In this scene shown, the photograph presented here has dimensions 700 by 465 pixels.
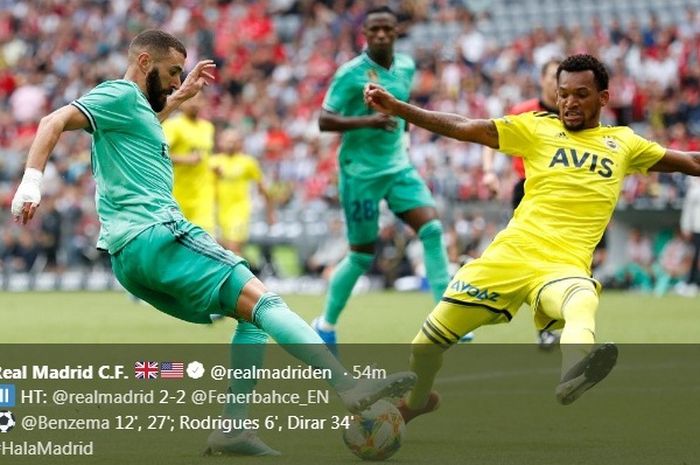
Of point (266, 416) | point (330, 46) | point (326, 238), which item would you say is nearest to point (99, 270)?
point (326, 238)

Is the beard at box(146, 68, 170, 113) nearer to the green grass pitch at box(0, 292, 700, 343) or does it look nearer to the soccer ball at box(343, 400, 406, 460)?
the soccer ball at box(343, 400, 406, 460)

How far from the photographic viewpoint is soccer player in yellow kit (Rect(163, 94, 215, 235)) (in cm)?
1694

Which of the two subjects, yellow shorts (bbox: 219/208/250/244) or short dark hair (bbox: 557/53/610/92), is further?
yellow shorts (bbox: 219/208/250/244)

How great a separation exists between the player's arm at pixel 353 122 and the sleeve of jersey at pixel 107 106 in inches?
175

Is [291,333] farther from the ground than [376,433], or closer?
farther from the ground

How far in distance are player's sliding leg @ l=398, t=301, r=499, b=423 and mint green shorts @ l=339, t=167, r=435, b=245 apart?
4731mm

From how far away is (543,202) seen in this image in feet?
25.1

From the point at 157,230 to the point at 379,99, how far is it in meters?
1.40

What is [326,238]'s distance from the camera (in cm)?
2514

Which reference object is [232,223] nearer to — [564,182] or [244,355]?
[564,182]

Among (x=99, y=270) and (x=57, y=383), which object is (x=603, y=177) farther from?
(x=99, y=270)

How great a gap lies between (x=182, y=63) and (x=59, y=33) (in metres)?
27.6

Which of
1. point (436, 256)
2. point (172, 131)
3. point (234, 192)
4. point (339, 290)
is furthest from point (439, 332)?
point (234, 192)

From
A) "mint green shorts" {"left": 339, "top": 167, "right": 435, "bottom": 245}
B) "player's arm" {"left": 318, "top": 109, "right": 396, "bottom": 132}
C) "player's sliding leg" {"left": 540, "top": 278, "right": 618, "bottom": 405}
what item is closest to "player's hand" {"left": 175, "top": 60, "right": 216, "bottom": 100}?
"player's sliding leg" {"left": 540, "top": 278, "right": 618, "bottom": 405}
